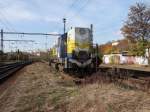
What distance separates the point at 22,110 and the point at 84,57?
14245 millimetres

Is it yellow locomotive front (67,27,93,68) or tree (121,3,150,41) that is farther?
tree (121,3,150,41)

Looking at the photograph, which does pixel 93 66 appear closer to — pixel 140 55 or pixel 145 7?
pixel 140 55

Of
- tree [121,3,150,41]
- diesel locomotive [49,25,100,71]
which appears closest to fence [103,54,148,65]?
tree [121,3,150,41]

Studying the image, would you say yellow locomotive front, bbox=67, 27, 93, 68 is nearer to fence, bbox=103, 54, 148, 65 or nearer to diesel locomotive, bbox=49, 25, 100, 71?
diesel locomotive, bbox=49, 25, 100, 71

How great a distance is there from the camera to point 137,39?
→ 69.2 m

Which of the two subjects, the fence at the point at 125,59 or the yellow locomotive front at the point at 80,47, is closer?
the yellow locomotive front at the point at 80,47

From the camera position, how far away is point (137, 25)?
7088cm

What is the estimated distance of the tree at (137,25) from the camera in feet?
227

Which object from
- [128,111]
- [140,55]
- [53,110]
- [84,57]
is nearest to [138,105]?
[128,111]

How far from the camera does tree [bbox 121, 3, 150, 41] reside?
69081 millimetres

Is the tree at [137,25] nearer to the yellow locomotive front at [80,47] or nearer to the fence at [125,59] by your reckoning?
the fence at [125,59]

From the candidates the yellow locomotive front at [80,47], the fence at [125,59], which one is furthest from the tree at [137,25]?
the yellow locomotive front at [80,47]

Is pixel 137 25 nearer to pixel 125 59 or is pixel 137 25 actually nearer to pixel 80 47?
pixel 125 59

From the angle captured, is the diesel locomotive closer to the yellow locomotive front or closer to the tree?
the yellow locomotive front
